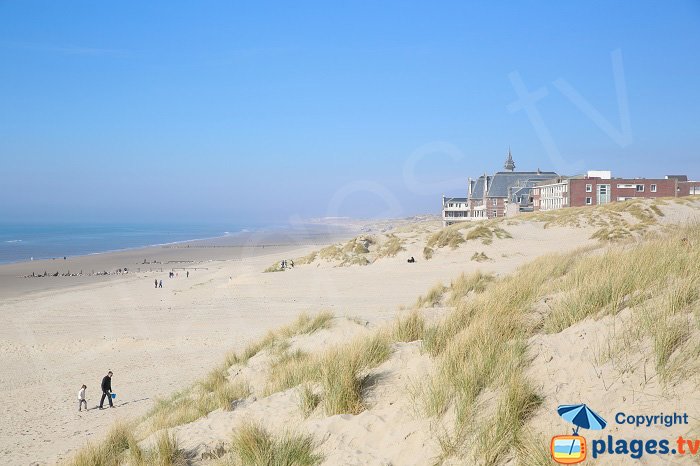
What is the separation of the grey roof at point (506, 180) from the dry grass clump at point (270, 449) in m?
65.9

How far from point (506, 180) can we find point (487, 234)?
37.8 metres

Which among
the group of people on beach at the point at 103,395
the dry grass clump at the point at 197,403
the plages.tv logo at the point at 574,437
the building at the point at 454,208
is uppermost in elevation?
the building at the point at 454,208

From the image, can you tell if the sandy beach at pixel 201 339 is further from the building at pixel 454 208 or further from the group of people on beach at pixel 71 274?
the building at pixel 454 208

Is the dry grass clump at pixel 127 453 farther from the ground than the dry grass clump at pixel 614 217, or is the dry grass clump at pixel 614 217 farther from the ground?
the dry grass clump at pixel 614 217

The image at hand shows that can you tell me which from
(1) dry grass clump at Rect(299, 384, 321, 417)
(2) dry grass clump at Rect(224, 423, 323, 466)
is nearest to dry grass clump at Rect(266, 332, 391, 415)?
(1) dry grass clump at Rect(299, 384, 321, 417)

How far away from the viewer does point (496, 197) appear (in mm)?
67562

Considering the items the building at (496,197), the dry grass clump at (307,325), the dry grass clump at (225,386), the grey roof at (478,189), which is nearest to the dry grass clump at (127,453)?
the dry grass clump at (225,386)

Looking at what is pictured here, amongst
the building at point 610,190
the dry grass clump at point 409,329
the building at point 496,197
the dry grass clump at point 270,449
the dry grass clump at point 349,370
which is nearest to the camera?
the dry grass clump at point 270,449

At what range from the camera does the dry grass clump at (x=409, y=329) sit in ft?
25.5

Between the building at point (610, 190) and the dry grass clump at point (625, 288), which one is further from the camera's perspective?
the building at point (610, 190)

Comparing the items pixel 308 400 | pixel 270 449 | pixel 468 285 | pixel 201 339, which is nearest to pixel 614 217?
pixel 468 285

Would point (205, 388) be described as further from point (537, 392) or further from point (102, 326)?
point (102, 326)

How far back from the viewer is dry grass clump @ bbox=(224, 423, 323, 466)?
4898mm

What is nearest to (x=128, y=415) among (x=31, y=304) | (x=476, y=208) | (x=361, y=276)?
(x=361, y=276)
